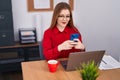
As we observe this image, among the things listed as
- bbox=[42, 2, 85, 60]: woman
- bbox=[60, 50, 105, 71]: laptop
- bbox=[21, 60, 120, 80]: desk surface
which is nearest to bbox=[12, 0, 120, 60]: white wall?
bbox=[42, 2, 85, 60]: woman

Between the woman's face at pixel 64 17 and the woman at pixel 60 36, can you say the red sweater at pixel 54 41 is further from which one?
the woman's face at pixel 64 17

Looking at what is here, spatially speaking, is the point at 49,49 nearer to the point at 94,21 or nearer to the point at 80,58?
the point at 80,58

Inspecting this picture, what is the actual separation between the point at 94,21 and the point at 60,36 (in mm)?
1544

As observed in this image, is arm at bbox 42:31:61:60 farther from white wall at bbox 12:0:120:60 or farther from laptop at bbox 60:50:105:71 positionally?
white wall at bbox 12:0:120:60

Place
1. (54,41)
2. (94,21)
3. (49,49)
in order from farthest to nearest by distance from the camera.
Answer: (94,21) < (54,41) < (49,49)

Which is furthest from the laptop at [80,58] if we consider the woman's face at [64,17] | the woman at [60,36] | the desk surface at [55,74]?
the woman's face at [64,17]

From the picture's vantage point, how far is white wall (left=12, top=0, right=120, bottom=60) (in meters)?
3.29

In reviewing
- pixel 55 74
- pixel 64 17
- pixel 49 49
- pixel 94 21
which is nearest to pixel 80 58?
pixel 55 74

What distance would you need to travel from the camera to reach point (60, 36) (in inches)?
82.4

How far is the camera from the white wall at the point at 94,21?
3287mm

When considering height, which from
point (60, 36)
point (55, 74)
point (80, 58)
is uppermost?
point (60, 36)

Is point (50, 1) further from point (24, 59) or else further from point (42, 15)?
point (24, 59)

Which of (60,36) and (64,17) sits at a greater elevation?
(64,17)

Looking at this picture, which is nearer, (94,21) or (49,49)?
(49,49)
